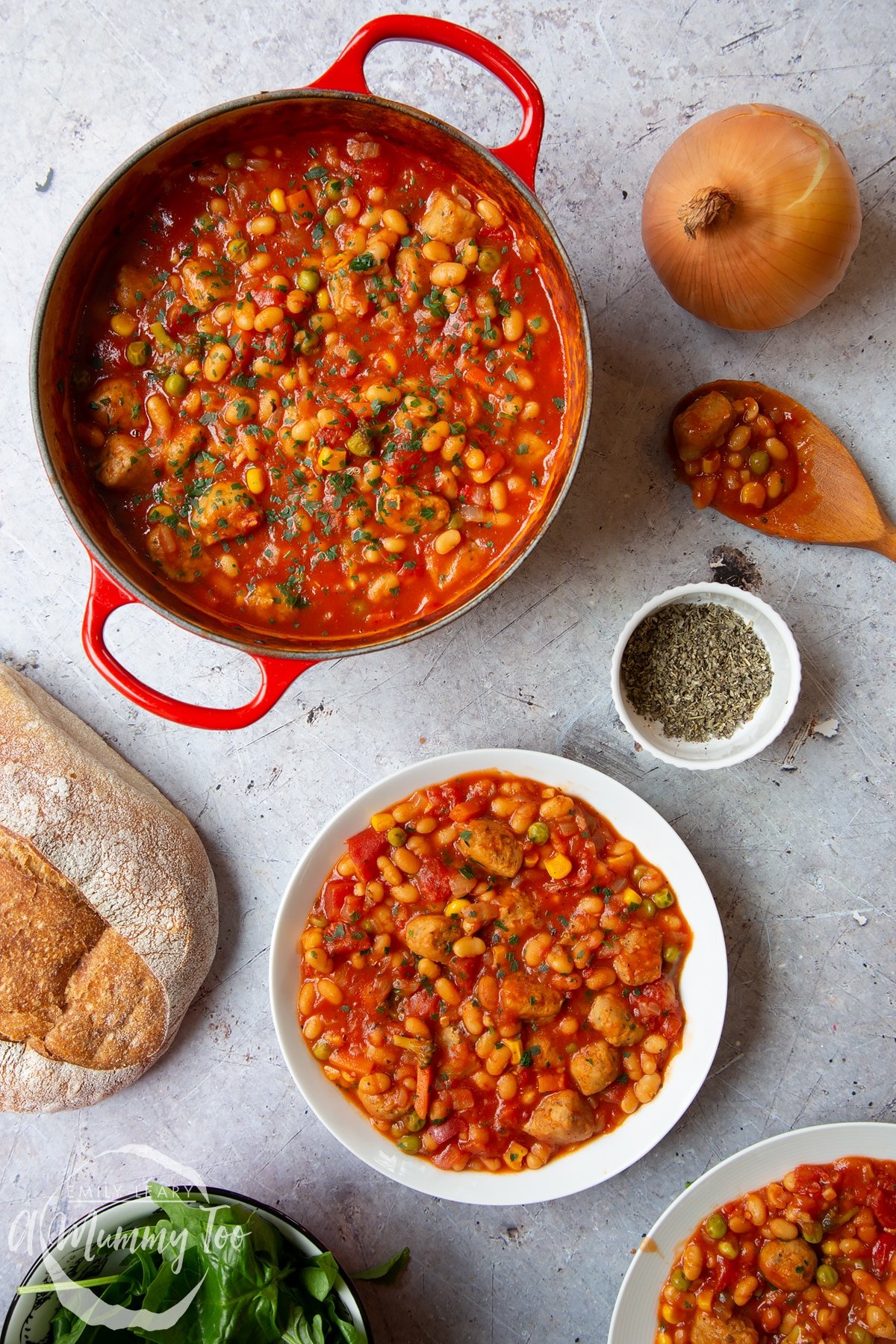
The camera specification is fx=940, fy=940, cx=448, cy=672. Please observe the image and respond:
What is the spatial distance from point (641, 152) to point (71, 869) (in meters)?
2.81

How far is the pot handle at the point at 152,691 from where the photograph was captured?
2502 millimetres

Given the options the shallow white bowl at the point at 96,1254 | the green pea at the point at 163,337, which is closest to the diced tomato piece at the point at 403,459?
the green pea at the point at 163,337

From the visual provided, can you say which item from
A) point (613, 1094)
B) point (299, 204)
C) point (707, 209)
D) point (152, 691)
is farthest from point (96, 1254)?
point (707, 209)

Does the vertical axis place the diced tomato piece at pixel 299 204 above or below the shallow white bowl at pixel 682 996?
above

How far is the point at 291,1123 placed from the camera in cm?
310

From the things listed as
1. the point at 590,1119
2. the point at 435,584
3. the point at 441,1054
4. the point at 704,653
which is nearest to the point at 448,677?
the point at 435,584

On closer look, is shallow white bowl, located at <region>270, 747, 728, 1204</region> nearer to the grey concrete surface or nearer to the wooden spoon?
the grey concrete surface

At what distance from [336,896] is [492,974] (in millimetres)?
533

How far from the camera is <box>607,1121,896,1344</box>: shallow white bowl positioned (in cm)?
279

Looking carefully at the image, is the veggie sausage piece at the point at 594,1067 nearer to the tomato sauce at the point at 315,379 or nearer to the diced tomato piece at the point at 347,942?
the diced tomato piece at the point at 347,942

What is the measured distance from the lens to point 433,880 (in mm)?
2863

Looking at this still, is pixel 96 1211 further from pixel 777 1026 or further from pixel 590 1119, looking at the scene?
pixel 777 1026

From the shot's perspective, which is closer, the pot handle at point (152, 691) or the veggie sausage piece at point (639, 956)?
the pot handle at point (152, 691)

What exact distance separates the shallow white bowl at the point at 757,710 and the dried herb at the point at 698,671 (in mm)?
21
